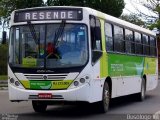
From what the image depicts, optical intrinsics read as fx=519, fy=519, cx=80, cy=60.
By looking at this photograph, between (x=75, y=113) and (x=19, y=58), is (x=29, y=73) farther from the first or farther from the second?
(x=75, y=113)

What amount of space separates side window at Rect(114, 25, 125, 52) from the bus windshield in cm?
283

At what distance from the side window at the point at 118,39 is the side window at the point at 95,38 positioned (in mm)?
1944

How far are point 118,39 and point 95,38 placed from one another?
2.78 meters

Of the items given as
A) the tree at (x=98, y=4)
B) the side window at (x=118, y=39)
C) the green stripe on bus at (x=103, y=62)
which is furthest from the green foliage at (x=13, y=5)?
the green stripe on bus at (x=103, y=62)

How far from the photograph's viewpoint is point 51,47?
13.8 m

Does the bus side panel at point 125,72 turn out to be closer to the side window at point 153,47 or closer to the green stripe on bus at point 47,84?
the side window at point 153,47

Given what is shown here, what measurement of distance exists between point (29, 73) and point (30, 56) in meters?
0.48

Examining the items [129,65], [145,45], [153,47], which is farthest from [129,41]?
[153,47]

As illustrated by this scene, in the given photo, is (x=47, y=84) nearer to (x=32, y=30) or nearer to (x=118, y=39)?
(x=32, y=30)

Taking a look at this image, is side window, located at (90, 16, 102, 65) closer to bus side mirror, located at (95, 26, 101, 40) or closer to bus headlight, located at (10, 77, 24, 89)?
bus side mirror, located at (95, 26, 101, 40)

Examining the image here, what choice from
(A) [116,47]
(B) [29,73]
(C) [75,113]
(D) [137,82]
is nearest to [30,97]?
(B) [29,73]

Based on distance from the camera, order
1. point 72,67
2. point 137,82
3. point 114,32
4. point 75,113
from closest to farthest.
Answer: point 72,67 → point 75,113 → point 114,32 → point 137,82

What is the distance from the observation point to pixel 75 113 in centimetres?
1497

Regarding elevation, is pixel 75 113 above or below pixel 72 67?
below
